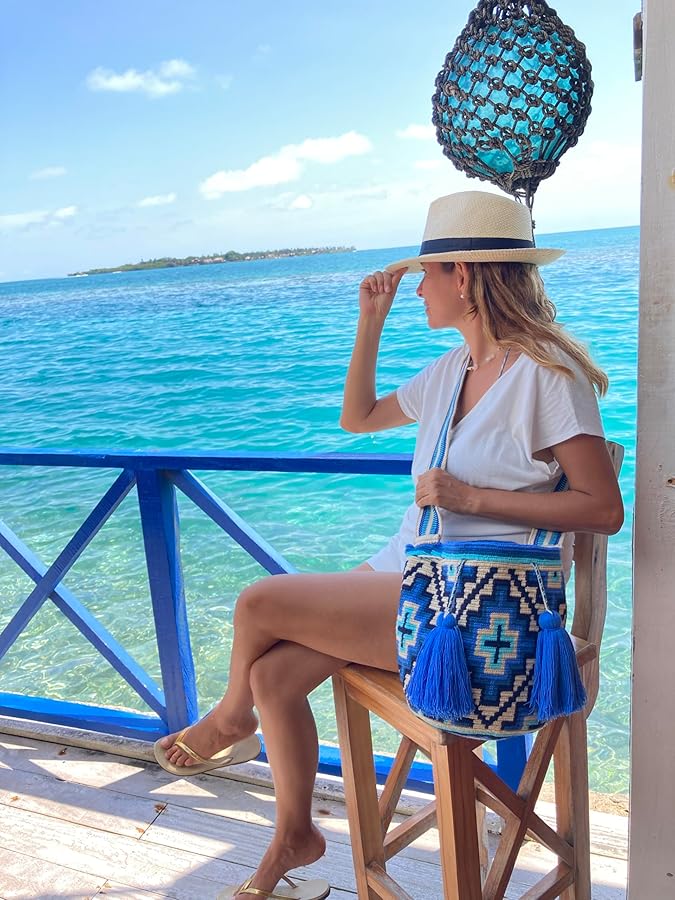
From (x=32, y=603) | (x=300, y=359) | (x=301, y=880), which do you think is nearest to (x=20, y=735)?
(x=32, y=603)

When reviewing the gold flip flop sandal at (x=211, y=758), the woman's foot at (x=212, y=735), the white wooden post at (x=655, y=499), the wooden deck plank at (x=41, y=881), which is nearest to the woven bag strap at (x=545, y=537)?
the white wooden post at (x=655, y=499)

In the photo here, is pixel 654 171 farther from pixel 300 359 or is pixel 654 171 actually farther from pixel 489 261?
pixel 300 359

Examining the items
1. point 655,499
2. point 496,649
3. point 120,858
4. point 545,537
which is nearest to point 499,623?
point 496,649

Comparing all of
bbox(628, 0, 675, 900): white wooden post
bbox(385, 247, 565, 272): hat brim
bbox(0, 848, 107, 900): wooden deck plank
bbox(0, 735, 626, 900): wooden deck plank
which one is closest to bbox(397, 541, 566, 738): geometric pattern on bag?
bbox(628, 0, 675, 900): white wooden post

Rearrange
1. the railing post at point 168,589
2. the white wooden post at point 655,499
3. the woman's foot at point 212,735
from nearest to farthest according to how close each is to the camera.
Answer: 1. the white wooden post at point 655,499
2. the woman's foot at point 212,735
3. the railing post at point 168,589

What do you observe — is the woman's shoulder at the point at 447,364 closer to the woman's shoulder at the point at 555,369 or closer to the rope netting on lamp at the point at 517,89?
the woman's shoulder at the point at 555,369

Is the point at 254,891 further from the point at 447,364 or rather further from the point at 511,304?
the point at 511,304

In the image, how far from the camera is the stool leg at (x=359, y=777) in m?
1.46

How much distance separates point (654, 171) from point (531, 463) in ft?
1.47

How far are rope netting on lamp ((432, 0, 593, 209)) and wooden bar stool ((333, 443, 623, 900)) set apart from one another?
0.51 metres

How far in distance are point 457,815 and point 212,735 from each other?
627 mm

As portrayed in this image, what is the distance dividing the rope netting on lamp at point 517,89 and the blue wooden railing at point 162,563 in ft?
2.26

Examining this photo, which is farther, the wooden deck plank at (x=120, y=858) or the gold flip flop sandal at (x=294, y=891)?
the wooden deck plank at (x=120, y=858)

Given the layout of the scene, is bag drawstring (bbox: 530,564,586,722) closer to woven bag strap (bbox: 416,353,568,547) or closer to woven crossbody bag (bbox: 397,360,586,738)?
woven crossbody bag (bbox: 397,360,586,738)
